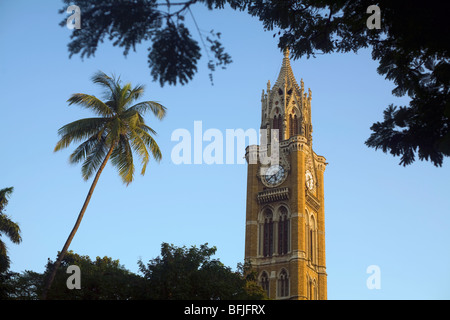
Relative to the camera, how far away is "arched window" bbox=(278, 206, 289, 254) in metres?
64.2

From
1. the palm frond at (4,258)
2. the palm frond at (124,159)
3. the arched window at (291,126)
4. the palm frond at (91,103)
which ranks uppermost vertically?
the arched window at (291,126)

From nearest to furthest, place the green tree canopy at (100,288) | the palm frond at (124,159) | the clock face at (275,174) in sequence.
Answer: the green tree canopy at (100,288) < the palm frond at (124,159) < the clock face at (275,174)

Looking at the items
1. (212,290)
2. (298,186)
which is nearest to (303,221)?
(298,186)

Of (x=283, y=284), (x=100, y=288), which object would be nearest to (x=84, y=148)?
(x=100, y=288)

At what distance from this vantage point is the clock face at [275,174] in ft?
222

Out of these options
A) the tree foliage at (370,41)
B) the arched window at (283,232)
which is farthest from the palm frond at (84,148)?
the arched window at (283,232)

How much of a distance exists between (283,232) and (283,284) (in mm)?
5741

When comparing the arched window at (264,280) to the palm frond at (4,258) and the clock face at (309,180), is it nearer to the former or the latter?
the clock face at (309,180)

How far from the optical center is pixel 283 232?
64.8 metres

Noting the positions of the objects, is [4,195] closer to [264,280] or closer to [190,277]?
[190,277]

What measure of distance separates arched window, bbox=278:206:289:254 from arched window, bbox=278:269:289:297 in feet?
8.66

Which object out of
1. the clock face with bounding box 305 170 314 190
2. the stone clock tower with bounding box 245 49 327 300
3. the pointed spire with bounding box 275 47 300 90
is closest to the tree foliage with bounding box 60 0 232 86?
the stone clock tower with bounding box 245 49 327 300

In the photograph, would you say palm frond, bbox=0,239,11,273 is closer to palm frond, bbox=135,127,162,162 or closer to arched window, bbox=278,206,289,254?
palm frond, bbox=135,127,162,162
